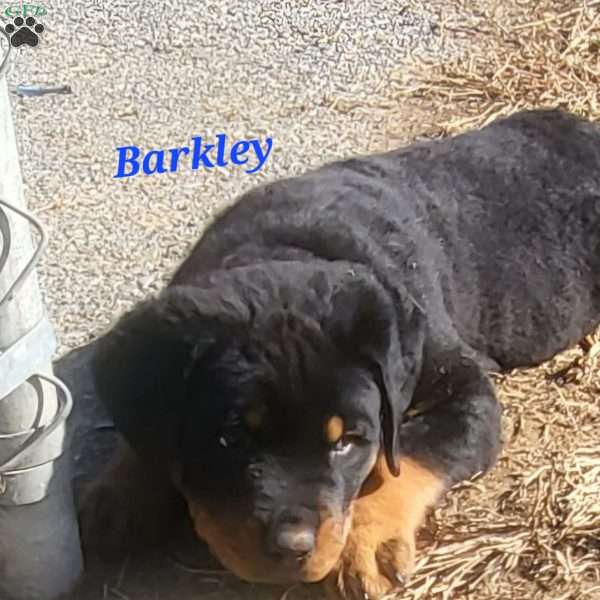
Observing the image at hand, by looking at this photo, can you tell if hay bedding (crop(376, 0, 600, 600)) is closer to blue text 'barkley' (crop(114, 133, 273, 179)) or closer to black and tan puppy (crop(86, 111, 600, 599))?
black and tan puppy (crop(86, 111, 600, 599))

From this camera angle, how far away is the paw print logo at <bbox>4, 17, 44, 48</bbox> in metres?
6.02

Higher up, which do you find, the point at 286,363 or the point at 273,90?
the point at 286,363

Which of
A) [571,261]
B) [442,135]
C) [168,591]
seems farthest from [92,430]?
[442,135]

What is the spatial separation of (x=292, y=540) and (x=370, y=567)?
35 centimetres

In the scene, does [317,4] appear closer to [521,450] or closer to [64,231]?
[64,231]

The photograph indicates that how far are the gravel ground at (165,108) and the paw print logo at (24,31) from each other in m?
0.07

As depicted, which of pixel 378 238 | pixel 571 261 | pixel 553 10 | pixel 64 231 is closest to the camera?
pixel 378 238

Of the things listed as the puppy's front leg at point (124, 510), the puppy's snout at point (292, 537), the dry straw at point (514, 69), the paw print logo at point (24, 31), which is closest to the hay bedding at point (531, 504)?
the dry straw at point (514, 69)

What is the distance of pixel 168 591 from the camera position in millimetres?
3279

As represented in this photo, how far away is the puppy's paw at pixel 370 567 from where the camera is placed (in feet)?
10.1

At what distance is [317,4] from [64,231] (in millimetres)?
2134

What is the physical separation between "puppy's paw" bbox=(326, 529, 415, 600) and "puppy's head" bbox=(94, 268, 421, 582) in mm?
101

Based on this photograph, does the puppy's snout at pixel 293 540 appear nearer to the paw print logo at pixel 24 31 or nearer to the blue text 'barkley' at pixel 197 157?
the blue text 'barkley' at pixel 197 157

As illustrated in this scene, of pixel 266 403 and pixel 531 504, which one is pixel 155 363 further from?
pixel 531 504
